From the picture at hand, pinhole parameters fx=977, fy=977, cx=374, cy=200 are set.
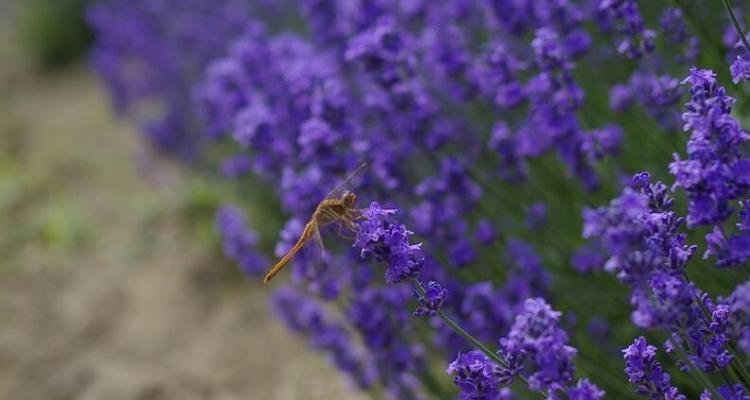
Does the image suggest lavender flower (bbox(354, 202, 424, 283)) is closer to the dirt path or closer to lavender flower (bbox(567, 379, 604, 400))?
lavender flower (bbox(567, 379, 604, 400))

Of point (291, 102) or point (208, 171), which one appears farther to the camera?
point (208, 171)

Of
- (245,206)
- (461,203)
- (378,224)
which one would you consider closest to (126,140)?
(245,206)

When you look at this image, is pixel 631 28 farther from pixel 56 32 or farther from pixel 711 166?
pixel 56 32

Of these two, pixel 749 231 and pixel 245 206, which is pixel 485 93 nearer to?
pixel 749 231

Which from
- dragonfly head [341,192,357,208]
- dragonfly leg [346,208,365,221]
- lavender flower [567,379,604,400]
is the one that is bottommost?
lavender flower [567,379,604,400]

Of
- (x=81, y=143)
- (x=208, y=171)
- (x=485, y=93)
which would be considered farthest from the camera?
(x=81, y=143)

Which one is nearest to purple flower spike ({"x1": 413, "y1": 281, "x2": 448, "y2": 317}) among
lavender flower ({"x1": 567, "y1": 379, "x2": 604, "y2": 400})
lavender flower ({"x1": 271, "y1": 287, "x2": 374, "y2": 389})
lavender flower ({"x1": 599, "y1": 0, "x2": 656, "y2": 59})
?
lavender flower ({"x1": 567, "y1": 379, "x2": 604, "y2": 400})

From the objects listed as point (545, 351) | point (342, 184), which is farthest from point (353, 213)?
point (545, 351)
